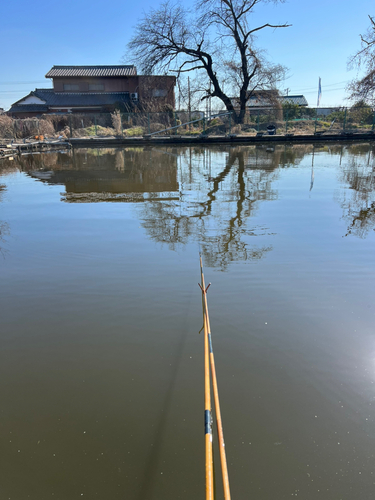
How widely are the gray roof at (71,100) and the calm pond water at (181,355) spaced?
1255 inches

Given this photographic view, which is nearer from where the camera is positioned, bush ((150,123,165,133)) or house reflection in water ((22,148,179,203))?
house reflection in water ((22,148,179,203))

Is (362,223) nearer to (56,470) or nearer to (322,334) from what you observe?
(322,334)

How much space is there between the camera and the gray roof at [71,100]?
34188 mm

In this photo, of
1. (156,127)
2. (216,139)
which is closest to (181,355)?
(216,139)

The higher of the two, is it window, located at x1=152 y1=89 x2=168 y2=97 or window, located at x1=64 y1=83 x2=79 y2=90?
window, located at x1=64 y1=83 x2=79 y2=90

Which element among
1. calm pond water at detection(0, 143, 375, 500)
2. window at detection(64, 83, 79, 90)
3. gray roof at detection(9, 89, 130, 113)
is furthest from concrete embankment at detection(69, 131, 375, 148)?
window at detection(64, 83, 79, 90)

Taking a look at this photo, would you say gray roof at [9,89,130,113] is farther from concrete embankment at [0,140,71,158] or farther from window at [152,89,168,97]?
concrete embankment at [0,140,71,158]

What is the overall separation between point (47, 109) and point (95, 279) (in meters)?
35.9

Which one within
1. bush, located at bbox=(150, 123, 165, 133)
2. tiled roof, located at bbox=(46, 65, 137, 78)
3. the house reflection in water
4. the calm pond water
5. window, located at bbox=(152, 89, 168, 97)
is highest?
tiled roof, located at bbox=(46, 65, 137, 78)

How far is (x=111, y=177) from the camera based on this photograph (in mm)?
9914

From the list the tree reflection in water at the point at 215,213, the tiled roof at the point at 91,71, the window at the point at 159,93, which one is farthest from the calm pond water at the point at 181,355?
the tiled roof at the point at 91,71

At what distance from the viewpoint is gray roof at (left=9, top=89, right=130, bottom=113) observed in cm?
3419

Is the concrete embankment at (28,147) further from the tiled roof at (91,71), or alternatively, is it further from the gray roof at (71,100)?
the tiled roof at (91,71)

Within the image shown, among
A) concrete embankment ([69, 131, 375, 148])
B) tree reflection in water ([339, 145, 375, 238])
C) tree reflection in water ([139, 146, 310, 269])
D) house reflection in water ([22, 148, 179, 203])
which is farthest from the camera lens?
concrete embankment ([69, 131, 375, 148])
